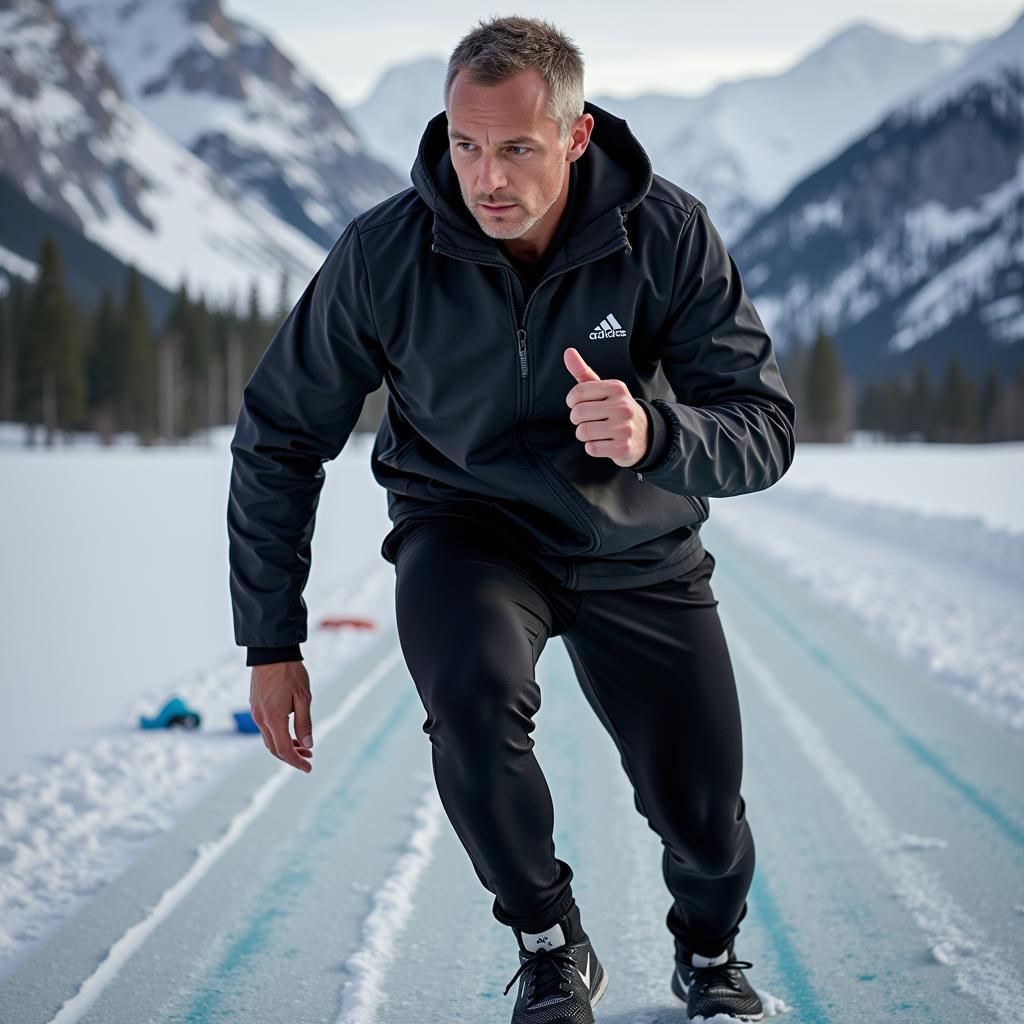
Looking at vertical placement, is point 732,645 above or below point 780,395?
below

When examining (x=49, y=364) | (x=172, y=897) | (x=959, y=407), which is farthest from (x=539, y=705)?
(x=959, y=407)

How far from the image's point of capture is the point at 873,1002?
10.1 feet

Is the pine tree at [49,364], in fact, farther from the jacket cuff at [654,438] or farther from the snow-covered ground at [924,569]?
the jacket cuff at [654,438]

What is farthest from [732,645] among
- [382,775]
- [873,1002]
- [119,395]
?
[119,395]

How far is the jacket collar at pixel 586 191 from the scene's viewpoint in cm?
276

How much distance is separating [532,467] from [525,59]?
857mm

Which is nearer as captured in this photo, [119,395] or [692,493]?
[692,493]

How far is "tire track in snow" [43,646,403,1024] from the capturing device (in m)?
3.08

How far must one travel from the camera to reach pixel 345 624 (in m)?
8.83

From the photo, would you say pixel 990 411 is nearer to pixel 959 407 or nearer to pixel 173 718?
pixel 959 407

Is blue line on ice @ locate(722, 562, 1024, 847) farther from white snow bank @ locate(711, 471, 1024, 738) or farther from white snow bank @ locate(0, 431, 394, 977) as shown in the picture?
white snow bank @ locate(0, 431, 394, 977)

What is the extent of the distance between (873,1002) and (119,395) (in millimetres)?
73874

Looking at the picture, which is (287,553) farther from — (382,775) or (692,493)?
(382,775)

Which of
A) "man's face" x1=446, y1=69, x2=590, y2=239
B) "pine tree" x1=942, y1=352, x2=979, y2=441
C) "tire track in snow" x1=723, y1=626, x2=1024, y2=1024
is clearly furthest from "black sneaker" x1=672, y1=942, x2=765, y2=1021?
"pine tree" x1=942, y1=352, x2=979, y2=441
